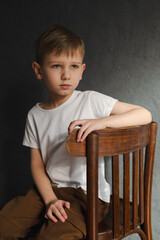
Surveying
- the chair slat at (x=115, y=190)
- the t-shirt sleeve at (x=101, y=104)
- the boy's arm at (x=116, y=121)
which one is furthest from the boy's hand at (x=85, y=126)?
the t-shirt sleeve at (x=101, y=104)

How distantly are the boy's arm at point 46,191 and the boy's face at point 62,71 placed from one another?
14.6 inches

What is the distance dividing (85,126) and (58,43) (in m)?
0.45

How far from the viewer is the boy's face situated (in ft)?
3.75

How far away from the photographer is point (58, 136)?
4.13 feet

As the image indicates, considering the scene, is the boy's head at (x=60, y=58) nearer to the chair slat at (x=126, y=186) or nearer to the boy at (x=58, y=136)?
the boy at (x=58, y=136)

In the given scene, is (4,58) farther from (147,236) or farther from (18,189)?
(147,236)

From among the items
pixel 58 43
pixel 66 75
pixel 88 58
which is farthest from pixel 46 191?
pixel 88 58

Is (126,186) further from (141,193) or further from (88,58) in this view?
(88,58)

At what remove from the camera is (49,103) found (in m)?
1.35

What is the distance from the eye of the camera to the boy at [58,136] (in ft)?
3.50

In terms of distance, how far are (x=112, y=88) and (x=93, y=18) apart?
1.36 ft

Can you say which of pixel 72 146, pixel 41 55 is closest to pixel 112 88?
pixel 41 55

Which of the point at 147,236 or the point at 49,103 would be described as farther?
the point at 49,103

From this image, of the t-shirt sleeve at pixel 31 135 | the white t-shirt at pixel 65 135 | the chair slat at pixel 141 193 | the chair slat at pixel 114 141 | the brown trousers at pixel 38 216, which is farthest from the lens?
the t-shirt sleeve at pixel 31 135
